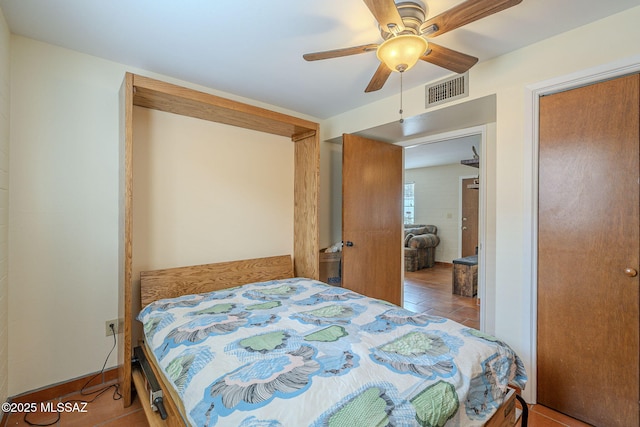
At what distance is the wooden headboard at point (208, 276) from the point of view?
209 cm

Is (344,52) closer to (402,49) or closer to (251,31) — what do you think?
(402,49)

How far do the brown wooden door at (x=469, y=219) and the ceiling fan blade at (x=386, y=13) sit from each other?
5.56m

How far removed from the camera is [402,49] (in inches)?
52.9

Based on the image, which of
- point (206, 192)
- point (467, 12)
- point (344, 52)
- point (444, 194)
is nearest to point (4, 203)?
point (206, 192)

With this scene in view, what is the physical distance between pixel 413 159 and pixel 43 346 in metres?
5.80

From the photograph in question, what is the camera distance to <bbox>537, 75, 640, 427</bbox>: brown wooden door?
1.55m

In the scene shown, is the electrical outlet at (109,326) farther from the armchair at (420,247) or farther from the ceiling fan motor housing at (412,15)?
the armchair at (420,247)

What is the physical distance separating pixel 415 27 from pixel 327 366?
5.51 feet

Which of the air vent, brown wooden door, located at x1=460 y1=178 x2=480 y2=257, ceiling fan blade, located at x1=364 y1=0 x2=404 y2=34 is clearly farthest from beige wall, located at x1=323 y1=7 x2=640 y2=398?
brown wooden door, located at x1=460 y1=178 x2=480 y2=257

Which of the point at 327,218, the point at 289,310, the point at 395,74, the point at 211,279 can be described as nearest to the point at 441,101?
the point at 395,74

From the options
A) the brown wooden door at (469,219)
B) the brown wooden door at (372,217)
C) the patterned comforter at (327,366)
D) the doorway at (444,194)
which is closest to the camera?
the patterned comforter at (327,366)

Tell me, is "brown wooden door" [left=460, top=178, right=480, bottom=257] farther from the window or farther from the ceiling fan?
the ceiling fan

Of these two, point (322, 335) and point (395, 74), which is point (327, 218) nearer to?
point (395, 74)

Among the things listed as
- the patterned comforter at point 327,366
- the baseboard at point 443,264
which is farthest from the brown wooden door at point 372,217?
the baseboard at point 443,264
